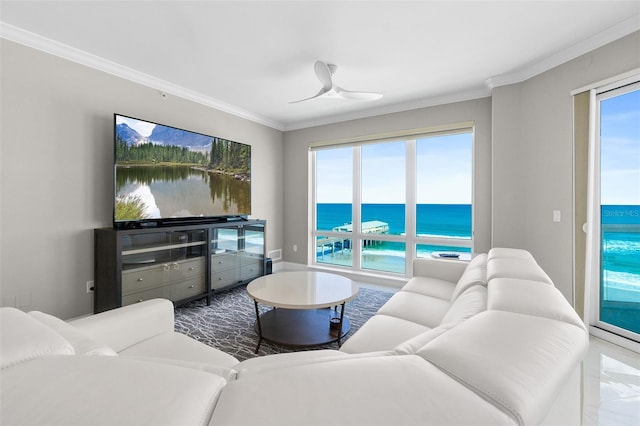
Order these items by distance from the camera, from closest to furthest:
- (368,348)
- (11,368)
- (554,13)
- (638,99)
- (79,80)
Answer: (11,368) → (368,348) → (554,13) → (638,99) → (79,80)

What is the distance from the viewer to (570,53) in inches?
96.3

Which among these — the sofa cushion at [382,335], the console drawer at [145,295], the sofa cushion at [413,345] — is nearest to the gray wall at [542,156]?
the sofa cushion at [382,335]

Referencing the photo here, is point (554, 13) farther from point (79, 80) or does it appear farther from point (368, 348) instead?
point (79, 80)

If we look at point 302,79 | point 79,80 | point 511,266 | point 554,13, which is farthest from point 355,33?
point 79,80

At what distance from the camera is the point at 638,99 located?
2174mm

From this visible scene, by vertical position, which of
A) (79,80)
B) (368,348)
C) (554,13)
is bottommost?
(368,348)

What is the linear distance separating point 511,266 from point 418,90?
2.63 metres

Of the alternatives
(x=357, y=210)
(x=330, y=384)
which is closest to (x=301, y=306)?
(x=330, y=384)

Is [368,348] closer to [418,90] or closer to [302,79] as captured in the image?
[302,79]

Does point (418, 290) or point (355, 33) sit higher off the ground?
point (355, 33)

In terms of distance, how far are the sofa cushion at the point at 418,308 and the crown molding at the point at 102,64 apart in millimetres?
3327

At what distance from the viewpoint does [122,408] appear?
1.39ft

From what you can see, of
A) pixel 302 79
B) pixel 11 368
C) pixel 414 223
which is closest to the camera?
pixel 11 368

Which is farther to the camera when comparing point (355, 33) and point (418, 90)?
point (418, 90)
